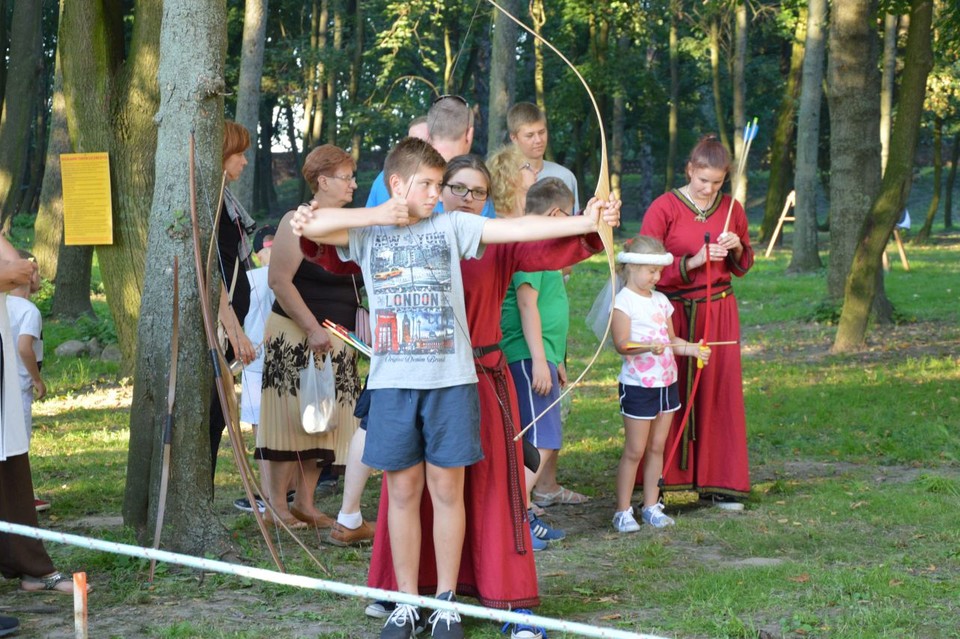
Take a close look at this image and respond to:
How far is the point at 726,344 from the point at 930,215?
2684cm

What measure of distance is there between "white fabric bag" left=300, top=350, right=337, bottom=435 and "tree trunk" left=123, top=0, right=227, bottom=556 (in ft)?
2.59

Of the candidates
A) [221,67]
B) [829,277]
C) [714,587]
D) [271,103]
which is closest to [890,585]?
[714,587]

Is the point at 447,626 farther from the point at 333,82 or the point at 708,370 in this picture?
the point at 333,82

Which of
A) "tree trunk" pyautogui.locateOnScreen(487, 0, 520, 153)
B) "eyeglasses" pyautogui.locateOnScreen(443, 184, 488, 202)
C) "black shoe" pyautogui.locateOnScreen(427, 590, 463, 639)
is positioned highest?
"tree trunk" pyautogui.locateOnScreen(487, 0, 520, 153)

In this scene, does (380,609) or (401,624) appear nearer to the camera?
(401,624)

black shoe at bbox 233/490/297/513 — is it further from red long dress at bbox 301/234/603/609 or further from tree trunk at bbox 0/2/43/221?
tree trunk at bbox 0/2/43/221

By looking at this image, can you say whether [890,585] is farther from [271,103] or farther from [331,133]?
[271,103]

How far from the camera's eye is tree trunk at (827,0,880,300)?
1291 centimetres

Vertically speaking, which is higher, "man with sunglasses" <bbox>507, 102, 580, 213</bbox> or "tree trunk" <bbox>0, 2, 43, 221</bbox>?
"tree trunk" <bbox>0, 2, 43, 221</bbox>

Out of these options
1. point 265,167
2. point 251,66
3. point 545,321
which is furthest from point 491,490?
point 265,167

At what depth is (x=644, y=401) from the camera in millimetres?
6375

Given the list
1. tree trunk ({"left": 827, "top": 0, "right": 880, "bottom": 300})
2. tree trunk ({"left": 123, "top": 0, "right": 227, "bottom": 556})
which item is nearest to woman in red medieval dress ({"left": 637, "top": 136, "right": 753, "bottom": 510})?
tree trunk ({"left": 123, "top": 0, "right": 227, "bottom": 556})

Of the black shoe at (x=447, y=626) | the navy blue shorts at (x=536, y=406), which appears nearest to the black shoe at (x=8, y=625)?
the black shoe at (x=447, y=626)

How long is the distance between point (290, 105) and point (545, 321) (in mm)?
37219
